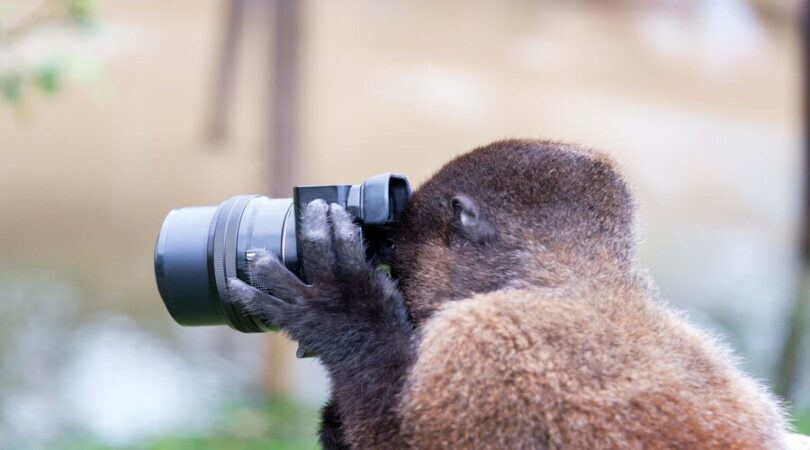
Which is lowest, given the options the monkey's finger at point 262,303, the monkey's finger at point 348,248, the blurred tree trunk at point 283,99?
the monkey's finger at point 262,303

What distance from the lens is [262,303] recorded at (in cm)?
201

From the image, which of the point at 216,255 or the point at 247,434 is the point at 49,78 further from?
the point at 247,434

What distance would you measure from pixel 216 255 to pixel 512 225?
0.66 m

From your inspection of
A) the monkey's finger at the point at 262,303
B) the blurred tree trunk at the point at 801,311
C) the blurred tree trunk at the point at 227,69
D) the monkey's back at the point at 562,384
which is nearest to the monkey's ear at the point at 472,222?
the monkey's back at the point at 562,384

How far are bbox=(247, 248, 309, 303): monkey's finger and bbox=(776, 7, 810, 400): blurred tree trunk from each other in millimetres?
4694

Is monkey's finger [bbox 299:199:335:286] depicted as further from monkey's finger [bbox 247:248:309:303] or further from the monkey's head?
the monkey's head

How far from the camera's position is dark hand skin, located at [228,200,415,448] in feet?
6.09

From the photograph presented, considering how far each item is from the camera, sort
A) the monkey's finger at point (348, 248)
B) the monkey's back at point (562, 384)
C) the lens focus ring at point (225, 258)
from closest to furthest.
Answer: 1. the monkey's back at point (562, 384)
2. the monkey's finger at point (348, 248)
3. the lens focus ring at point (225, 258)

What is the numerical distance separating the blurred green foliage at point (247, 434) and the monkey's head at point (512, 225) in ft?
10.5

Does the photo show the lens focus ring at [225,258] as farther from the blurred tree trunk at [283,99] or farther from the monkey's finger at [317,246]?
the blurred tree trunk at [283,99]

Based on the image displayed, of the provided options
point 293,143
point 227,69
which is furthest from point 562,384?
point 227,69

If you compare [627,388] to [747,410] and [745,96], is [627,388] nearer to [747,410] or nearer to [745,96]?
[747,410]

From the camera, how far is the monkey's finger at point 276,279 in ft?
6.57

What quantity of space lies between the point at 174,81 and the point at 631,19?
315 inches
